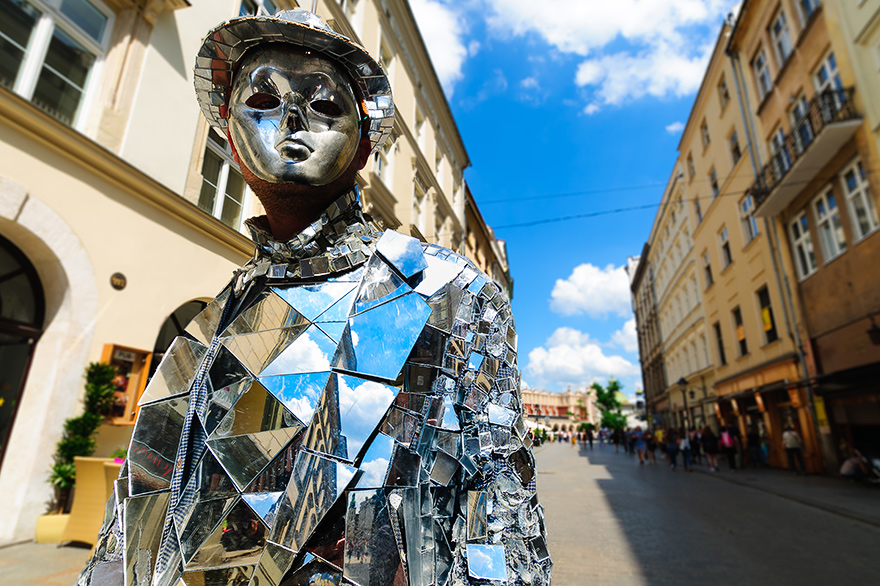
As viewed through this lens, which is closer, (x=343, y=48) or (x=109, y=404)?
(x=343, y=48)

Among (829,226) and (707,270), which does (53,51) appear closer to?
(829,226)

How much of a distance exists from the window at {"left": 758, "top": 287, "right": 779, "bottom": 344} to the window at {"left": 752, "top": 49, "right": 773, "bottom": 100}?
660 cm

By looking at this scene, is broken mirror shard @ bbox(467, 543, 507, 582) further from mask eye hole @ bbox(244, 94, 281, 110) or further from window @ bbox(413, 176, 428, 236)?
window @ bbox(413, 176, 428, 236)

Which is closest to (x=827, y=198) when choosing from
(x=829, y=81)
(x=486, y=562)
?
(x=829, y=81)

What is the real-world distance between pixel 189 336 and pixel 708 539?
7196 millimetres

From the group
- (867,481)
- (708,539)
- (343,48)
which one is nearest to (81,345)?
(343,48)

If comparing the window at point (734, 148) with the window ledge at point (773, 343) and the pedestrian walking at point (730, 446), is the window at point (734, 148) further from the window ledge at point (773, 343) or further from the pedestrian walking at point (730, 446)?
the pedestrian walking at point (730, 446)

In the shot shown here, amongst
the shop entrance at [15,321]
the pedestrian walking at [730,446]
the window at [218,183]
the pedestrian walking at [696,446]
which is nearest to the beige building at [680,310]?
the pedestrian walking at [696,446]

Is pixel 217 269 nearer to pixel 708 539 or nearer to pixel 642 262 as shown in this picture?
pixel 708 539

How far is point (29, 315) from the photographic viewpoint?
5.20 metres

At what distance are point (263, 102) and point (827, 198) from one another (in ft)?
49.8

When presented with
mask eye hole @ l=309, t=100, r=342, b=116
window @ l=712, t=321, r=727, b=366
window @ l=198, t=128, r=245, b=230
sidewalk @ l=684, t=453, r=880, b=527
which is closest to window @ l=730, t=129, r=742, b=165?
window @ l=712, t=321, r=727, b=366

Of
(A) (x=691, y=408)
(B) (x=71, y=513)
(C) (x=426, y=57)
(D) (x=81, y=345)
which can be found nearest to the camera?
(B) (x=71, y=513)

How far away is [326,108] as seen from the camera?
3.46 feet
